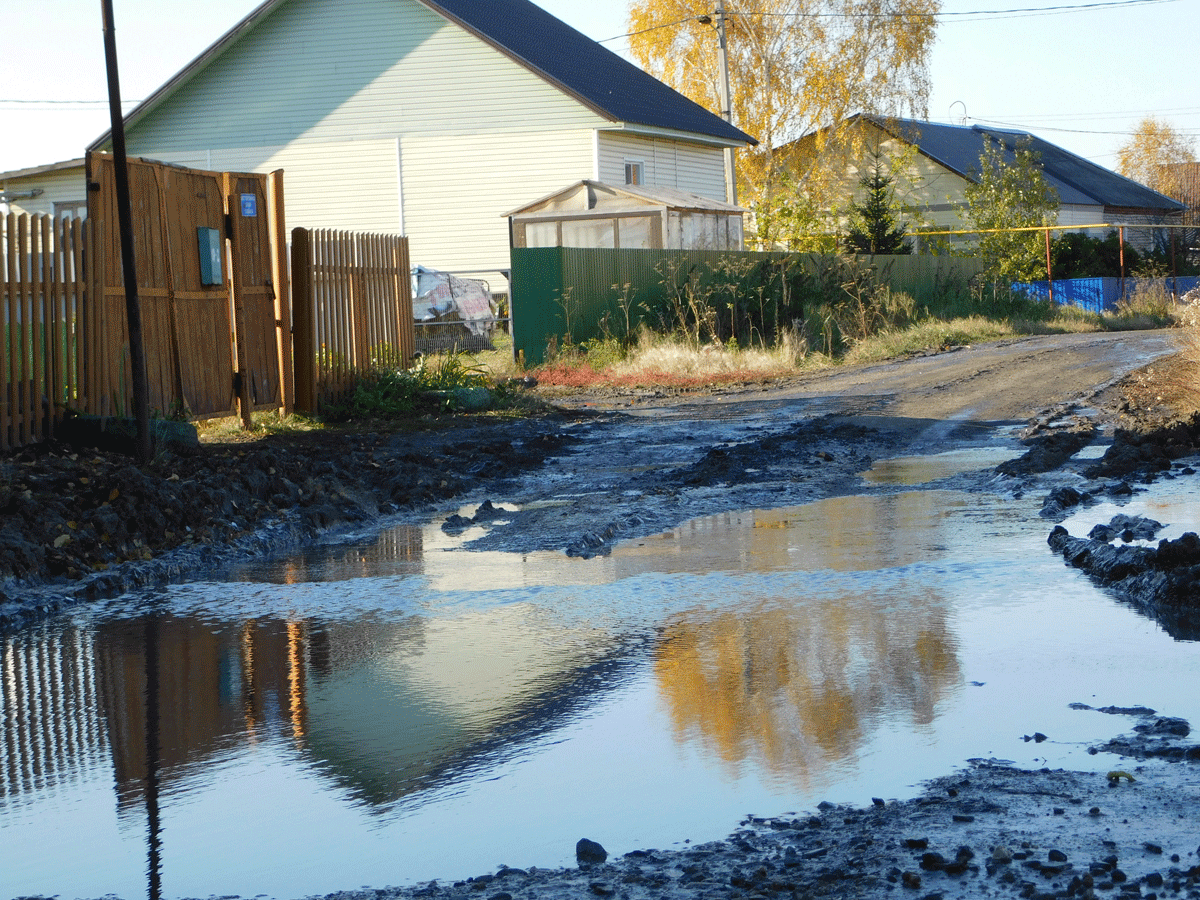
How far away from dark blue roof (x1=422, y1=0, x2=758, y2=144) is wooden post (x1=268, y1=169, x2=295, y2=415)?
16.8m

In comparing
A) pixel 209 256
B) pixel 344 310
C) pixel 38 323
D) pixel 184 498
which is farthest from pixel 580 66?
pixel 184 498

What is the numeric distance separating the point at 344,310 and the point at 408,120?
57.8ft

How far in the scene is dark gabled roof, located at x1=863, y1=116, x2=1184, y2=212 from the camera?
49250 mm

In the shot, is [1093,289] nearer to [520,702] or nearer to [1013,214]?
[1013,214]

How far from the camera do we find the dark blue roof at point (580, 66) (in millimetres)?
30547

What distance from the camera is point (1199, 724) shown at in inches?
177

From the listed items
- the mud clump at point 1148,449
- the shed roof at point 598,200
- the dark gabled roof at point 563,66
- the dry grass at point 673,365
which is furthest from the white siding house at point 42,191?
the mud clump at point 1148,449

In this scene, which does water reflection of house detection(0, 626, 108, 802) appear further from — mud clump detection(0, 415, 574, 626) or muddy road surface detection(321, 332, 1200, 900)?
muddy road surface detection(321, 332, 1200, 900)

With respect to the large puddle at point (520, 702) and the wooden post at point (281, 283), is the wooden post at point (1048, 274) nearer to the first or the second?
the wooden post at point (281, 283)

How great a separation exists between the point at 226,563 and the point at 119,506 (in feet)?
2.81

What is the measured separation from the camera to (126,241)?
10250 mm

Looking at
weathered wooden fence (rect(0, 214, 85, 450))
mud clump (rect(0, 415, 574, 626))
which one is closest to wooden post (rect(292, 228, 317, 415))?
mud clump (rect(0, 415, 574, 626))

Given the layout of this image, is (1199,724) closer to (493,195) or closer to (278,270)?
(278,270)

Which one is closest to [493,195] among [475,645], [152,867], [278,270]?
[278,270]
